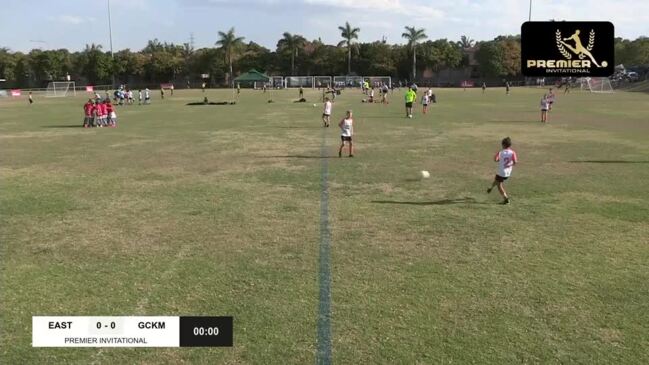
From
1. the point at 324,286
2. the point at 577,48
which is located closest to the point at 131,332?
the point at 324,286

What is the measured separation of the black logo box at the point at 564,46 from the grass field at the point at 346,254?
2.84 metres

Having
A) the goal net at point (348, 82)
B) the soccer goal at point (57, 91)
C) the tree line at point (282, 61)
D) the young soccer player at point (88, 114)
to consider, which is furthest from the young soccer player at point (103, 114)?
the tree line at point (282, 61)

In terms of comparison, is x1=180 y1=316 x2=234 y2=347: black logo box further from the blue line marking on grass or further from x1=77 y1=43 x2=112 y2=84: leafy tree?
x1=77 y1=43 x2=112 y2=84: leafy tree

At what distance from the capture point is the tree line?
113m

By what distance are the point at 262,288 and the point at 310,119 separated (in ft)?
89.5

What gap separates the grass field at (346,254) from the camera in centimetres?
578

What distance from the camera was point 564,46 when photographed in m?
9.92

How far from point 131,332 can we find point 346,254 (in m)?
3.65

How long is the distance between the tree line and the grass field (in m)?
102

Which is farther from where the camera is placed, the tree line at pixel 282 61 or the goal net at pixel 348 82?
the tree line at pixel 282 61

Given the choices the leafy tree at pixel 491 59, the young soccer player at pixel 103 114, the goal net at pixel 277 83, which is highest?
the leafy tree at pixel 491 59

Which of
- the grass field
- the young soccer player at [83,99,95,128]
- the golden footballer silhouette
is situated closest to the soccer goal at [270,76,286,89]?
the young soccer player at [83,99,95,128]

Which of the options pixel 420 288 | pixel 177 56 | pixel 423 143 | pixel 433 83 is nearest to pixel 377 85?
pixel 433 83

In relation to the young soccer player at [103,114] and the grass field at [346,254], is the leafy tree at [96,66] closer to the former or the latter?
the young soccer player at [103,114]
